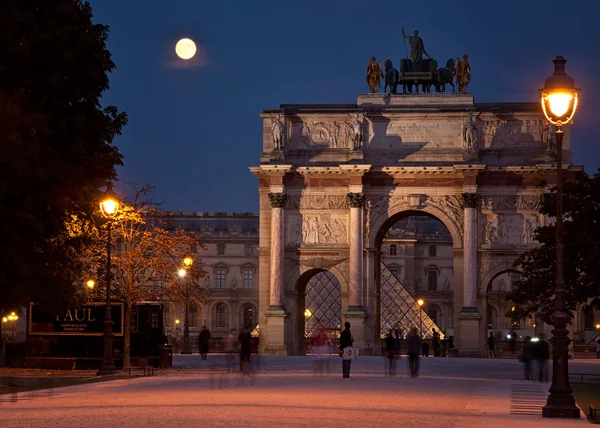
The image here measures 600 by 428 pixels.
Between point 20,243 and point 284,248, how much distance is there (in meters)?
40.1

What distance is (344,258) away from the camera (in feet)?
222

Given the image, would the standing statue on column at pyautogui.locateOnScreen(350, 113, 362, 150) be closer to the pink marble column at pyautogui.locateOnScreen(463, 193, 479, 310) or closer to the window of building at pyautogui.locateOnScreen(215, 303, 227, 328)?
the pink marble column at pyautogui.locateOnScreen(463, 193, 479, 310)

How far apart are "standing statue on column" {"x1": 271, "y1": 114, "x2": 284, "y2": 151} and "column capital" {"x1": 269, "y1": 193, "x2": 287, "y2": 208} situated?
2292 millimetres

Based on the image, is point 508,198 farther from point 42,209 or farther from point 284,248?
point 42,209

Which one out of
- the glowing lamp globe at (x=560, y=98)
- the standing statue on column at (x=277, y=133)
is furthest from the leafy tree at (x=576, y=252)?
the standing statue on column at (x=277, y=133)

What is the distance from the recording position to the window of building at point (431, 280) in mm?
155750

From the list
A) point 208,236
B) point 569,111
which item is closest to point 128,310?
point 569,111

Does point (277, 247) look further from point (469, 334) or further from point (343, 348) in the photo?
point (343, 348)

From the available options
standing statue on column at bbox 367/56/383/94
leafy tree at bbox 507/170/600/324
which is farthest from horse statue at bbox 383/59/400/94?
leafy tree at bbox 507/170/600/324

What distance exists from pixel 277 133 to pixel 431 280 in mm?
91169

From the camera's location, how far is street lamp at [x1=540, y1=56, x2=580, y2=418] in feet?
76.8

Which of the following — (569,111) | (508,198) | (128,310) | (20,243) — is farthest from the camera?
(508,198)

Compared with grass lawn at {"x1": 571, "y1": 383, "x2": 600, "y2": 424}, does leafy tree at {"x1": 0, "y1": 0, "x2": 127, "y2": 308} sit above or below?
above

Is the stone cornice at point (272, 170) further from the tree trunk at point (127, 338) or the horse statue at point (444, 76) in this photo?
the tree trunk at point (127, 338)
